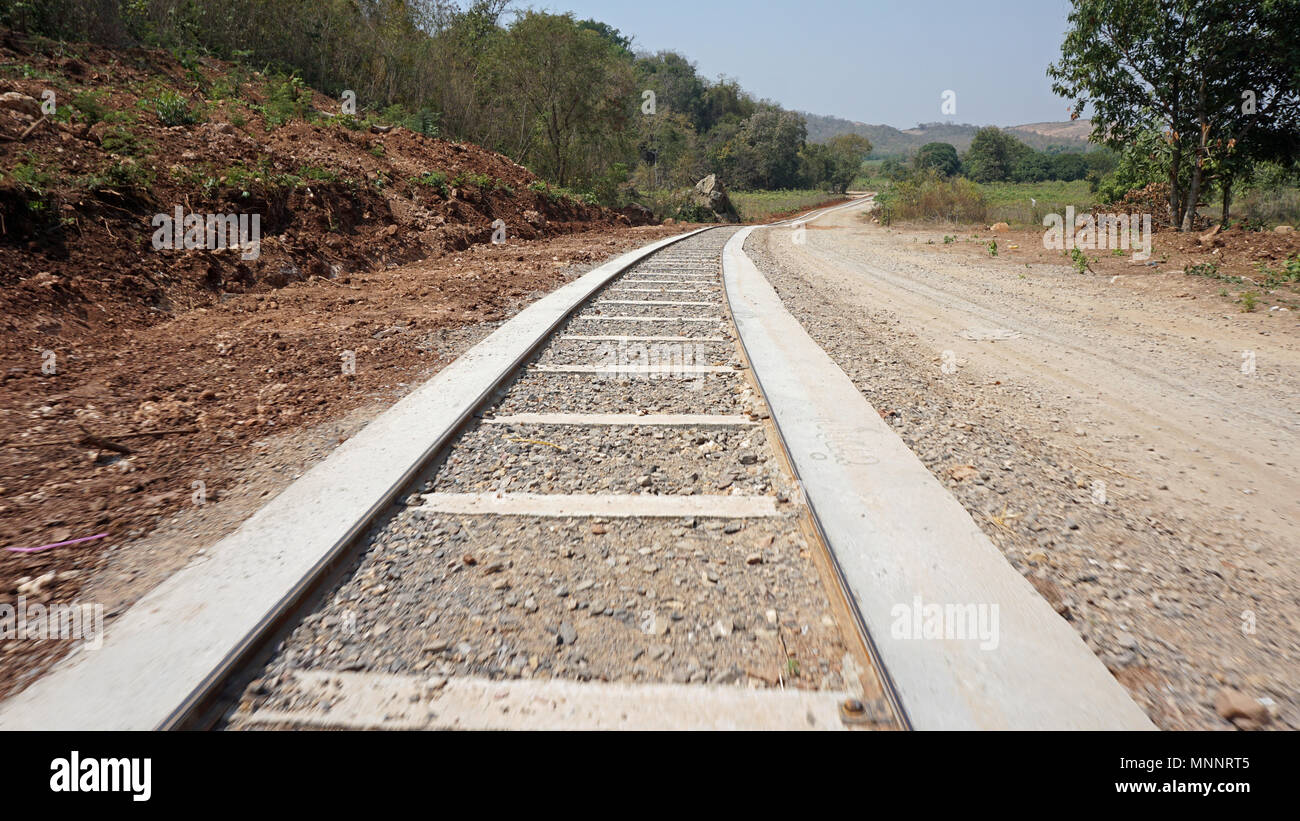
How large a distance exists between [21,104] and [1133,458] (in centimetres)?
989

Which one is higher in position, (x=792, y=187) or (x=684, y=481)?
(x=792, y=187)

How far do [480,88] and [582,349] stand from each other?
20.3 metres

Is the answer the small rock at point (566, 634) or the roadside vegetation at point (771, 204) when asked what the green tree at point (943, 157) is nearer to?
the roadside vegetation at point (771, 204)

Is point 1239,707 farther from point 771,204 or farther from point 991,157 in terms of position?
point 991,157

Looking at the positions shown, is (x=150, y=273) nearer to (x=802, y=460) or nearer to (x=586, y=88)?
(x=802, y=460)

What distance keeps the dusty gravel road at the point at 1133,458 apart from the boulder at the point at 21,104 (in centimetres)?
822

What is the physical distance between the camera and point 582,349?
17.2 feet

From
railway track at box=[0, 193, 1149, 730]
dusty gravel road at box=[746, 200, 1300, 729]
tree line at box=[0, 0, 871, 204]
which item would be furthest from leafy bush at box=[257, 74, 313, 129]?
railway track at box=[0, 193, 1149, 730]

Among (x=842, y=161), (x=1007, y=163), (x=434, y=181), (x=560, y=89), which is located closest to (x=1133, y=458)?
(x=434, y=181)

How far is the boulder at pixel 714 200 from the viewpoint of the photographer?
36.7 meters

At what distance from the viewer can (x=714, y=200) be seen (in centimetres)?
3706

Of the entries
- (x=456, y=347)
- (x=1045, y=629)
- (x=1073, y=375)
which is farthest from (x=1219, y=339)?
(x=456, y=347)

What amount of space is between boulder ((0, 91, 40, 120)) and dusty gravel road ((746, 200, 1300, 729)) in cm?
822

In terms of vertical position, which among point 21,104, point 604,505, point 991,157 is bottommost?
point 604,505
